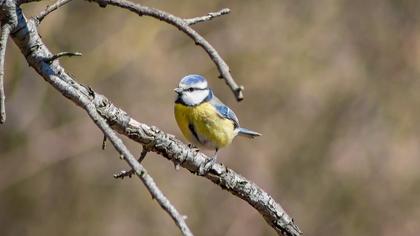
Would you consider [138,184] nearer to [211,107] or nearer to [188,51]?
[188,51]

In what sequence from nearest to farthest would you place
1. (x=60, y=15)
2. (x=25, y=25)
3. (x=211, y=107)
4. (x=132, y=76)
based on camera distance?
(x=25, y=25) < (x=211, y=107) < (x=60, y=15) < (x=132, y=76)

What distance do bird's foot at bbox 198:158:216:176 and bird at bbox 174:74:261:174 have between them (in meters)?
1.02

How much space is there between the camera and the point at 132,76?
6582 mm

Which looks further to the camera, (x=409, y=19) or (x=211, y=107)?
(x=409, y=19)

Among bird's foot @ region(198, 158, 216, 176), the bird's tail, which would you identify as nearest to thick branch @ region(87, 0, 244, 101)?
bird's foot @ region(198, 158, 216, 176)

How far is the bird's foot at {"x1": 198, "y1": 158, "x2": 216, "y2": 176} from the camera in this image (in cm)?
233

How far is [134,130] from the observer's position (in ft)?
7.05

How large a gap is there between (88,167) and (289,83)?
1835mm

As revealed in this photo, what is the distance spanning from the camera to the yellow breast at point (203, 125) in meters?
3.44

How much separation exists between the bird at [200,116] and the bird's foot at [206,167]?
3.34ft

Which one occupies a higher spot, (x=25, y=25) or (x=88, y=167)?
(x=88, y=167)

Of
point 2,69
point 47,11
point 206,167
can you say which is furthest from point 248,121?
point 2,69

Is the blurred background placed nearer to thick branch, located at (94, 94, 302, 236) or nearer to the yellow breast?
the yellow breast

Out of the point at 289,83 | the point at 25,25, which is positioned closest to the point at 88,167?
the point at 289,83
